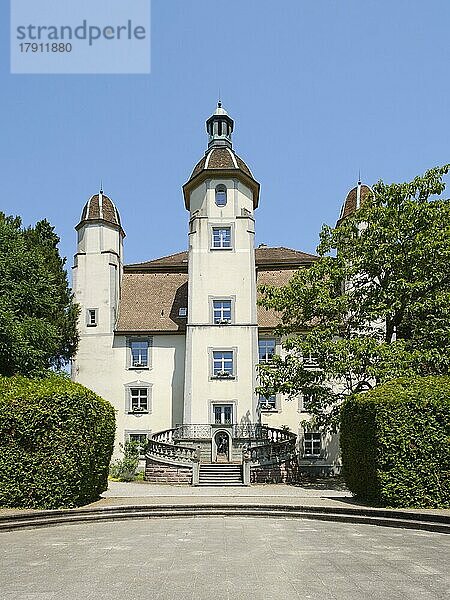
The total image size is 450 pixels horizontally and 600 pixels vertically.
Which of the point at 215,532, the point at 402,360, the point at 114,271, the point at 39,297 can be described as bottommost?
the point at 215,532

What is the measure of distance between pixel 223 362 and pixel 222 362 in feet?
0.17

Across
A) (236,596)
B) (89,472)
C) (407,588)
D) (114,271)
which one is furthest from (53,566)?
(114,271)

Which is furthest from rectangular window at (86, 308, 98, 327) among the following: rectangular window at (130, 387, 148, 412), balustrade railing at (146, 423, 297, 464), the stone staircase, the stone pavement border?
the stone pavement border

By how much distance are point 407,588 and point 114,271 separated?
30.6m

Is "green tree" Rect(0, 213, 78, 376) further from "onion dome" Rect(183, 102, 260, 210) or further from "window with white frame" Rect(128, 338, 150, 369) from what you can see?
"onion dome" Rect(183, 102, 260, 210)

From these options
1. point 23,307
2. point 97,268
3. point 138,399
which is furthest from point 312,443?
point 23,307

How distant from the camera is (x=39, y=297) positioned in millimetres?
29922

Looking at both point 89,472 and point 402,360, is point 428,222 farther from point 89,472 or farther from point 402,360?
point 89,472

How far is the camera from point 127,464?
31.4 m

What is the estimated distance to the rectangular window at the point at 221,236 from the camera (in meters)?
35.2

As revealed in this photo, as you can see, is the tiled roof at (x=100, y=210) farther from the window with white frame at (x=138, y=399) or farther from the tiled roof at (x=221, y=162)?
the window with white frame at (x=138, y=399)


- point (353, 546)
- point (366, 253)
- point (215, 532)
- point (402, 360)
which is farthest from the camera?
point (366, 253)

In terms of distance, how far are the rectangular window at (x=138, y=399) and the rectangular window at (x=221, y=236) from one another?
28.6 feet

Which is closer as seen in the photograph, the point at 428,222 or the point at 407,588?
the point at 407,588
